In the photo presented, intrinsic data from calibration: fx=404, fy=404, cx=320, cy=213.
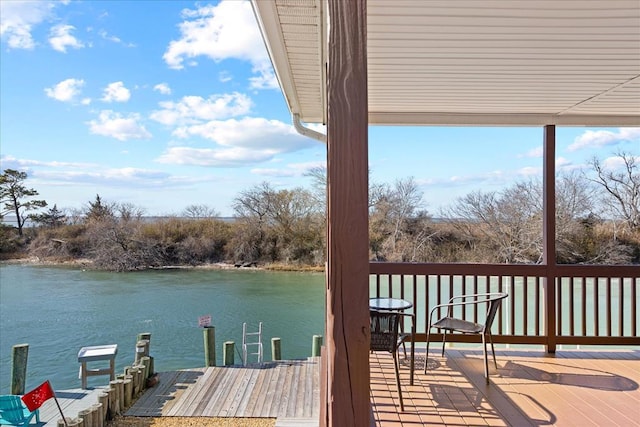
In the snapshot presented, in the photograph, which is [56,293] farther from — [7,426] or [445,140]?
[445,140]

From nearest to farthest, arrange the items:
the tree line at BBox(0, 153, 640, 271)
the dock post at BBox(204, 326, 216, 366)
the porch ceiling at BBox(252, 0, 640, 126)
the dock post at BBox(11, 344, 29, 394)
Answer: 1. the porch ceiling at BBox(252, 0, 640, 126)
2. the dock post at BBox(11, 344, 29, 394)
3. the dock post at BBox(204, 326, 216, 366)
4. the tree line at BBox(0, 153, 640, 271)

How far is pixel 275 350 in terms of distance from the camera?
7965 mm

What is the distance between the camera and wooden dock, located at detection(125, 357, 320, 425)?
577cm

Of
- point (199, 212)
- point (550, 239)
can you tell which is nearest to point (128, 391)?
point (550, 239)

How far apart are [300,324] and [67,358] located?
21.2 ft

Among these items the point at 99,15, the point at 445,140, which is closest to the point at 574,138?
the point at 445,140

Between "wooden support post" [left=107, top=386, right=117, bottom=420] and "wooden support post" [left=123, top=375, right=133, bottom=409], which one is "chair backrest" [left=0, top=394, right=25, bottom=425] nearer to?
"wooden support post" [left=107, top=386, right=117, bottom=420]

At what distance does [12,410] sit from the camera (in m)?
5.53

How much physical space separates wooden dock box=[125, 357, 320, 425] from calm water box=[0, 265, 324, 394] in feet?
10.8

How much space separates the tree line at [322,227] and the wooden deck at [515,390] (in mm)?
11132

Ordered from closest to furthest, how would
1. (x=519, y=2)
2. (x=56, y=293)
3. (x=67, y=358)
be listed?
(x=519, y=2)
(x=67, y=358)
(x=56, y=293)

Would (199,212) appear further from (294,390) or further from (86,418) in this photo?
(86,418)

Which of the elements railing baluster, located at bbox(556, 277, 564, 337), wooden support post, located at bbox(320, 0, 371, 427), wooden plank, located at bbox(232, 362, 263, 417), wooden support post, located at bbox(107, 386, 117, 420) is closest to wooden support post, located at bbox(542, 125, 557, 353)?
railing baluster, located at bbox(556, 277, 564, 337)

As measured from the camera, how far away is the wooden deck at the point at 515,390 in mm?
2332
